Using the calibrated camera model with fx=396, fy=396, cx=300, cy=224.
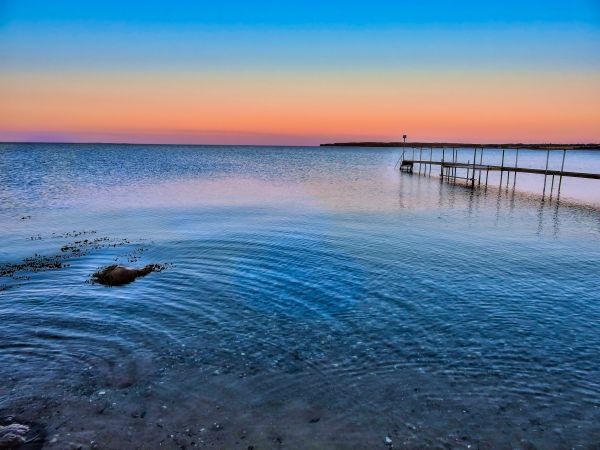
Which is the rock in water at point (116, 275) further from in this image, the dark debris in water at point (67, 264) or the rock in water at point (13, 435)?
the rock in water at point (13, 435)

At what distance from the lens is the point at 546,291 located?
14.9 meters

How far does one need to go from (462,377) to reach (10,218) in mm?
30778

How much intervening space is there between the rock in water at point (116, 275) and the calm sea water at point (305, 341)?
48 cm

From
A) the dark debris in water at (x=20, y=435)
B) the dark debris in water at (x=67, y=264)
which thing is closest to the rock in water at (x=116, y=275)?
the dark debris in water at (x=67, y=264)

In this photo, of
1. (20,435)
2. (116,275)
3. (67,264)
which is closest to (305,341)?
(20,435)

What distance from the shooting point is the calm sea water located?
762cm

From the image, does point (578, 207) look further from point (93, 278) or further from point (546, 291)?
point (93, 278)

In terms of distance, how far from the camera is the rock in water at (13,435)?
6.81m

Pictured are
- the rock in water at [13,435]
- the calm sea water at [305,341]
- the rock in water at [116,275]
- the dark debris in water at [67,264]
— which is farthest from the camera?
the dark debris in water at [67,264]

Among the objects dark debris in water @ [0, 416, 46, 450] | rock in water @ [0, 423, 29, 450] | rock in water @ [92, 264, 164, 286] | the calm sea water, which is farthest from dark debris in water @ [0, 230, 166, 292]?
rock in water @ [0, 423, 29, 450]

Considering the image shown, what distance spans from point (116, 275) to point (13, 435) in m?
9.01

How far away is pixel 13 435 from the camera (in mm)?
7035

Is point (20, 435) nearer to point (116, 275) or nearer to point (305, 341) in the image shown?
point (305, 341)

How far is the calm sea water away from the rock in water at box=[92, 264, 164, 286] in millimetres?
478
